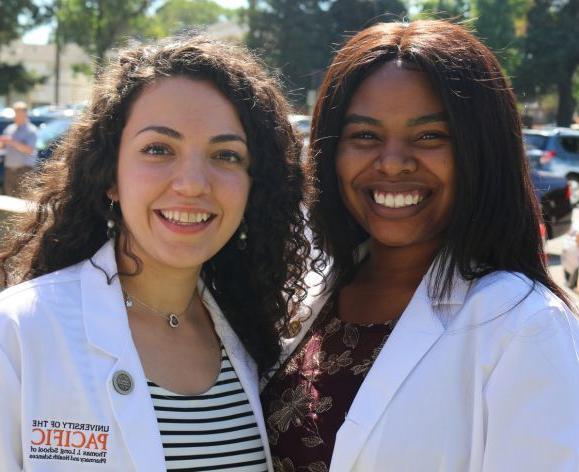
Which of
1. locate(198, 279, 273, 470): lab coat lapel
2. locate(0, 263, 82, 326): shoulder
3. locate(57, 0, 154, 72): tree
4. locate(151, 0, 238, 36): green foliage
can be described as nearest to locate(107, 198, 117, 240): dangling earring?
locate(0, 263, 82, 326): shoulder

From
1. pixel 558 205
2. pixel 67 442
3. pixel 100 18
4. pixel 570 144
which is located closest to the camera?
pixel 67 442

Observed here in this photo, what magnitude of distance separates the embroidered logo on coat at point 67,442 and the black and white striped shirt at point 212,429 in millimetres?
240

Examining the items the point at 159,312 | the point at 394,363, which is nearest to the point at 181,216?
the point at 159,312

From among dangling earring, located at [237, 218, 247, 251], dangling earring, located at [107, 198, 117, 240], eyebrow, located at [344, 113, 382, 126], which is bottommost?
dangling earring, located at [237, 218, 247, 251]

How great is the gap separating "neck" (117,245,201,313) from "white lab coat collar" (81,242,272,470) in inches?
4.1

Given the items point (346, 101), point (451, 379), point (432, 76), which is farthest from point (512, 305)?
point (346, 101)

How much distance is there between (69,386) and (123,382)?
0.15 meters

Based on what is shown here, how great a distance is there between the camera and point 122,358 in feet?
7.91

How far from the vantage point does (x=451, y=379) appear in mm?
2354

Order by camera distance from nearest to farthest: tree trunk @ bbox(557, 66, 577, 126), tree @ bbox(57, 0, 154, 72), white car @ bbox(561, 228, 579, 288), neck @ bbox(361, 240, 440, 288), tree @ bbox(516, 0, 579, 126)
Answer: neck @ bbox(361, 240, 440, 288), white car @ bbox(561, 228, 579, 288), tree @ bbox(516, 0, 579, 126), tree trunk @ bbox(557, 66, 577, 126), tree @ bbox(57, 0, 154, 72)

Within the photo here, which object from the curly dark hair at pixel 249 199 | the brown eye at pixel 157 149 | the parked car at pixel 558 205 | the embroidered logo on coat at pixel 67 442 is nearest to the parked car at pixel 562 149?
the parked car at pixel 558 205

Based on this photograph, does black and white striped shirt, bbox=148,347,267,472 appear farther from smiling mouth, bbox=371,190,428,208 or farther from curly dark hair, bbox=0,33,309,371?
smiling mouth, bbox=371,190,428,208

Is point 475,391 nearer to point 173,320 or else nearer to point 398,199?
point 398,199

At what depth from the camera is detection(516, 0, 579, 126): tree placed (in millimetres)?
37719
